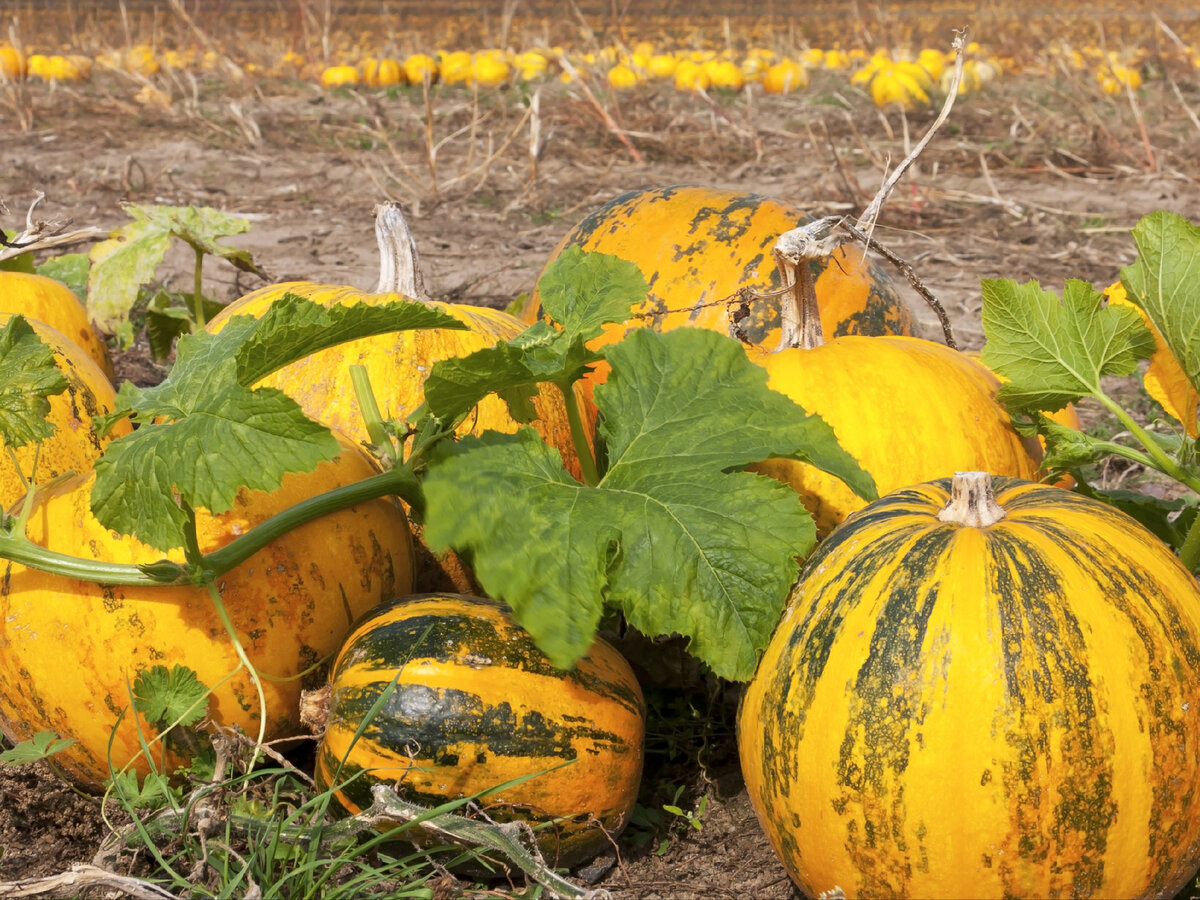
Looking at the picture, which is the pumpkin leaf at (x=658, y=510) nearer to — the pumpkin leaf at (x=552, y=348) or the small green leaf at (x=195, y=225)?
the pumpkin leaf at (x=552, y=348)

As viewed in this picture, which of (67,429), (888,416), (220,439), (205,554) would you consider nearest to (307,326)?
(220,439)

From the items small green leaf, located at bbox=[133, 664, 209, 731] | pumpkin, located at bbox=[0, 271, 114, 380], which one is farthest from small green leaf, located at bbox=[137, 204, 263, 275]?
small green leaf, located at bbox=[133, 664, 209, 731]

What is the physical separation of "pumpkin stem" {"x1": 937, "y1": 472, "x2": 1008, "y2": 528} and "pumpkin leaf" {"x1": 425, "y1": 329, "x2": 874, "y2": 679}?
16cm

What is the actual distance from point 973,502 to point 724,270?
4.30ft

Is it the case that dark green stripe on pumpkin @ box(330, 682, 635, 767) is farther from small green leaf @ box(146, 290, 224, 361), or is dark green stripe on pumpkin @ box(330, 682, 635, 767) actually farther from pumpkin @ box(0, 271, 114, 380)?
small green leaf @ box(146, 290, 224, 361)

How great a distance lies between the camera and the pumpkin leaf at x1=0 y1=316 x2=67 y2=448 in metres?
2.41

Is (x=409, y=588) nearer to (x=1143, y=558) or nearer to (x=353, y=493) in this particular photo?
(x=353, y=493)

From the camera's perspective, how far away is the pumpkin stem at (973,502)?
7.26 feet

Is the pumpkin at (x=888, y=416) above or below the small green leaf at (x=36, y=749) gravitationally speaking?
above

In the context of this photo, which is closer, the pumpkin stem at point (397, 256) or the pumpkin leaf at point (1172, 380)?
the pumpkin leaf at point (1172, 380)

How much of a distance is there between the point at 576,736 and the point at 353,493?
24.6 inches

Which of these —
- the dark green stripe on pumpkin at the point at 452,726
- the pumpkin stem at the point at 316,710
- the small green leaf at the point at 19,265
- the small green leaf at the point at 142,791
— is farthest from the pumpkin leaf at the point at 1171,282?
the small green leaf at the point at 19,265

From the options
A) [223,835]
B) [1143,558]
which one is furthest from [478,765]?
[1143,558]

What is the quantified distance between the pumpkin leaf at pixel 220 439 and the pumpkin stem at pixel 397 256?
3.56 feet
